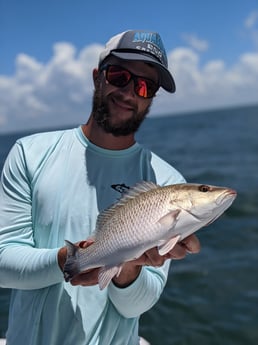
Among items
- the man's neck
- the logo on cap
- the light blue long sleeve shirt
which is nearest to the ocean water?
the light blue long sleeve shirt

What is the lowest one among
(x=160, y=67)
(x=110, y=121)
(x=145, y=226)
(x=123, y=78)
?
(x=145, y=226)

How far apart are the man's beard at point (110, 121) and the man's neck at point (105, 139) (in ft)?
0.10

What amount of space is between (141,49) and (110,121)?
0.52m

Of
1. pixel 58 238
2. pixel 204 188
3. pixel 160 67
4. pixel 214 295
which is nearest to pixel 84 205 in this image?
pixel 58 238

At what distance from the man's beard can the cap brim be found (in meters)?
0.31

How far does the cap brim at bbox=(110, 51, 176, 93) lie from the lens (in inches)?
108

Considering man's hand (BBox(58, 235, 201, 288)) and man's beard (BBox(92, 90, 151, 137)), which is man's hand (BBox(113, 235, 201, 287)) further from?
man's beard (BBox(92, 90, 151, 137))

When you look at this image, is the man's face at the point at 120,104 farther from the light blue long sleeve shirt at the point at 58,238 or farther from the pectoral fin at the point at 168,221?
the pectoral fin at the point at 168,221

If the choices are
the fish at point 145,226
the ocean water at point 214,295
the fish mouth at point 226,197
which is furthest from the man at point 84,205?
the ocean water at point 214,295

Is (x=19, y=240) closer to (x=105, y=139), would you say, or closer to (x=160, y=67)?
(x=105, y=139)

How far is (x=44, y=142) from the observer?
2824mm

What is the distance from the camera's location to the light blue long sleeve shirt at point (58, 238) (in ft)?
8.27

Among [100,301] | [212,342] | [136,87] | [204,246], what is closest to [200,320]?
[212,342]

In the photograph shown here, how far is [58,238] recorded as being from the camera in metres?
2.66
